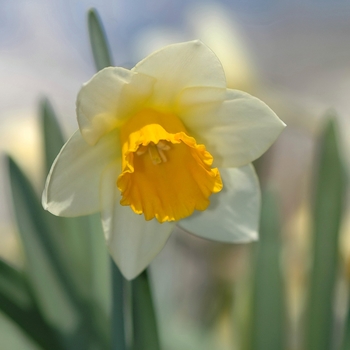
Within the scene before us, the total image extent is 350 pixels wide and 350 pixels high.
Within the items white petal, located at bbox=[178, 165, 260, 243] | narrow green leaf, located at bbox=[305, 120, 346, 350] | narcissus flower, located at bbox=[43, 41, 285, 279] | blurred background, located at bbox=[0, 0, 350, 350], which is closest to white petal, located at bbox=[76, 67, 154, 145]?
narcissus flower, located at bbox=[43, 41, 285, 279]

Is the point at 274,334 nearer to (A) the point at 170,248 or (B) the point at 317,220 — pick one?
(B) the point at 317,220

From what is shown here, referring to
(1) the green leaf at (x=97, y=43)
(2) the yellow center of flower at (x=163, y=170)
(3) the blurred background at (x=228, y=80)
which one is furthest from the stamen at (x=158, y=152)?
(3) the blurred background at (x=228, y=80)

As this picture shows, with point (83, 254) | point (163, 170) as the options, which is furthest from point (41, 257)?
point (163, 170)

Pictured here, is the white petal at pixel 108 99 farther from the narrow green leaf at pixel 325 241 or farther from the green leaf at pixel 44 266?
the narrow green leaf at pixel 325 241

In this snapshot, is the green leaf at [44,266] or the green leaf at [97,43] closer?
the green leaf at [97,43]

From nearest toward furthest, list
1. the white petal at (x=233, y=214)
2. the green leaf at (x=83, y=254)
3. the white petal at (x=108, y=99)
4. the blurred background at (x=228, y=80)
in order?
the white petal at (x=108, y=99)
the white petal at (x=233, y=214)
the green leaf at (x=83, y=254)
the blurred background at (x=228, y=80)

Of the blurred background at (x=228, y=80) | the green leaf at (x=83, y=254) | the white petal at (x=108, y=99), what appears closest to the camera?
the white petal at (x=108, y=99)

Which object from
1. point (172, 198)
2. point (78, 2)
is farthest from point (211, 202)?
point (78, 2)
